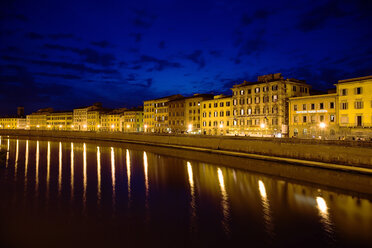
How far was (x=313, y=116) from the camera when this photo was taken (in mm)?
50812

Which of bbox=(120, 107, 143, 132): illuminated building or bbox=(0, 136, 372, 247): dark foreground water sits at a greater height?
bbox=(120, 107, 143, 132): illuminated building

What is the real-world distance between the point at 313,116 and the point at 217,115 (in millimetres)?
27576

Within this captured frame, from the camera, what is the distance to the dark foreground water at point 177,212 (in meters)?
16.6

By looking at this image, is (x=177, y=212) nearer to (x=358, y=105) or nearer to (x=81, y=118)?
(x=358, y=105)

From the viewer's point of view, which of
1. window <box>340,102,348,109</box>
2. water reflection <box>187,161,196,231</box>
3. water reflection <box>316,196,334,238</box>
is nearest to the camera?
water reflection <box>316,196,334,238</box>

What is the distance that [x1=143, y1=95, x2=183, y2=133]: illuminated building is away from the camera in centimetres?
9600

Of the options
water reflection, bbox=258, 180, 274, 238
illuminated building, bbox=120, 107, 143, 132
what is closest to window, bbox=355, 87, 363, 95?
water reflection, bbox=258, 180, 274, 238

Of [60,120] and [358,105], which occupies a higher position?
[60,120]

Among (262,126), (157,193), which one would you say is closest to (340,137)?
(262,126)

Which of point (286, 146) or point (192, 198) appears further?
point (286, 146)

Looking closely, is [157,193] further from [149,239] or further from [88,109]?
[88,109]

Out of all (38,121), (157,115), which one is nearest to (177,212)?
(157,115)

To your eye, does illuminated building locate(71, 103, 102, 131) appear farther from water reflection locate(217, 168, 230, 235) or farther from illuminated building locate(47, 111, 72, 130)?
water reflection locate(217, 168, 230, 235)

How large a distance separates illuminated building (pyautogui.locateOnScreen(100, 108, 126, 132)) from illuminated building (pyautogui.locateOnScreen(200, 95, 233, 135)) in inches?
2181
